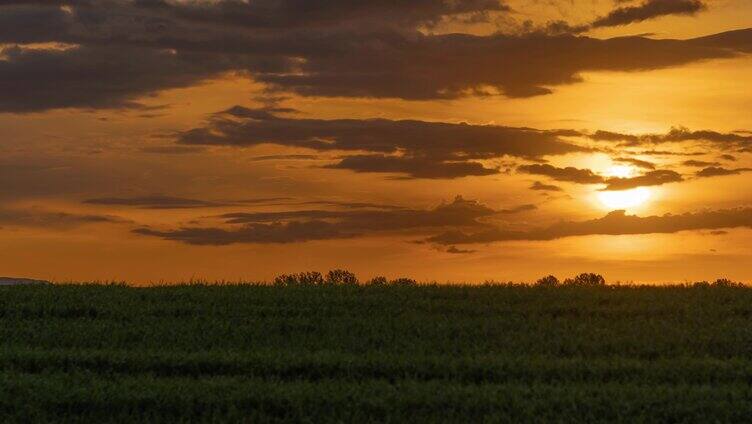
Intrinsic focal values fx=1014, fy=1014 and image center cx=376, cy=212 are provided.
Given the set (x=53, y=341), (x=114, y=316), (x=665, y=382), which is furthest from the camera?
(x=114, y=316)

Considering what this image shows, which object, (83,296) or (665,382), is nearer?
(665,382)

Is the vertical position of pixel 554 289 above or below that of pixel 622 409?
above

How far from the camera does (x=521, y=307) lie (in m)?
18.1

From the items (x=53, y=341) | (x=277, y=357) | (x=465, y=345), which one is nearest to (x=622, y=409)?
(x=465, y=345)

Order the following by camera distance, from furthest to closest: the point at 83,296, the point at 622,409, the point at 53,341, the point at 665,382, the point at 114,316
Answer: the point at 83,296 < the point at 114,316 < the point at 53,341 < the point at 665,382 < the point at 622,409

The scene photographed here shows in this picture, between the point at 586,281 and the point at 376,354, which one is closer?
the point at 376,354

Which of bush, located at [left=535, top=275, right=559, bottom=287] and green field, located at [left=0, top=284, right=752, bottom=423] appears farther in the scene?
bush, located at [left=535, top=275, right=559, bottom=287]

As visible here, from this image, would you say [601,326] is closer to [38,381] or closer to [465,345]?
[465,345]

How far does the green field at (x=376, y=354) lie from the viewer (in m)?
12.5

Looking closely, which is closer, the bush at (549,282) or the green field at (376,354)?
the green field at (376,354)

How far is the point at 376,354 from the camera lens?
14781 mm

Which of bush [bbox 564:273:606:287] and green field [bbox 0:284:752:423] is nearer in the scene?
green field [bbox 0:284:752:423]

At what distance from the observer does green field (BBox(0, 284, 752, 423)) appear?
12547 millimetres

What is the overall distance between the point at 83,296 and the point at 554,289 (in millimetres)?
9179
